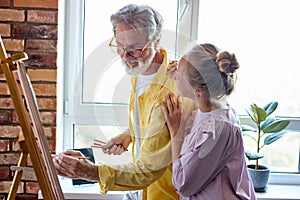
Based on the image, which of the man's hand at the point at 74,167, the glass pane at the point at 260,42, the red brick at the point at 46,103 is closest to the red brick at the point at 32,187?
the red brick at the point at 46,103

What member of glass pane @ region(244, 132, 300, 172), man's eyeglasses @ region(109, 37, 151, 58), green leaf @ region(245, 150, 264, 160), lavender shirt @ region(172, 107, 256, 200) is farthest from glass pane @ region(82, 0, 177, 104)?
glass pane @ region(244, 132, 300, 172)

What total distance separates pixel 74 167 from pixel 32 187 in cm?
67

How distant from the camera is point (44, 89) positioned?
6.08ft

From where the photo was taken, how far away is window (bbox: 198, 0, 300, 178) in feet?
7.01

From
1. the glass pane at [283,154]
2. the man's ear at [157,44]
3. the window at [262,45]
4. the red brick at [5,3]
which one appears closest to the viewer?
the man's ear at [157,44]

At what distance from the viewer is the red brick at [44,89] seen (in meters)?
1.85

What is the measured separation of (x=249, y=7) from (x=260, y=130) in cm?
63

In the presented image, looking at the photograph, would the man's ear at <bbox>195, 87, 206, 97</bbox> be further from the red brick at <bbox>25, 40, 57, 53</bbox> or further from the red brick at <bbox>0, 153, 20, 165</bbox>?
the red brick at <bbox>0, 153, 20, 165</bbox>

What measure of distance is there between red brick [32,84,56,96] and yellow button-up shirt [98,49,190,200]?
1.89 feet

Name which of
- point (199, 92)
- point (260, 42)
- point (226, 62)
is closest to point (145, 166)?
point (199, 92)

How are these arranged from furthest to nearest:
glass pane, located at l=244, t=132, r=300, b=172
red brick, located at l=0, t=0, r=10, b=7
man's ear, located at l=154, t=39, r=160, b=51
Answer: glass pane, located at l=244, t=132, r=300, b=172 < red brick, located at l=0, t=0, r=10, b=7 < man's ear, located at l=154, t=39, r=160, b=51

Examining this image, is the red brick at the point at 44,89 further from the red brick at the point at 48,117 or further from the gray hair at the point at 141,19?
the gray hair at the point at 141,19

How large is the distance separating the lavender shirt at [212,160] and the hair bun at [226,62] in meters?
0.15

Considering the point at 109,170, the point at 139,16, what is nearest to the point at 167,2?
the point at 139,16
